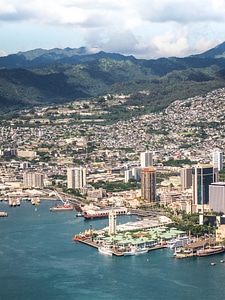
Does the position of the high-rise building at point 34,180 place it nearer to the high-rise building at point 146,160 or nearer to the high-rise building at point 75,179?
the high-rise building at point 75,179

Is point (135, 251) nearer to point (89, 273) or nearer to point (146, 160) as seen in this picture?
point (89, 273)

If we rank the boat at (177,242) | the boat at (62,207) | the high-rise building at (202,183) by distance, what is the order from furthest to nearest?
the boat at (62,207) < the high-rise building at (202,183) < the boat at (177,242)

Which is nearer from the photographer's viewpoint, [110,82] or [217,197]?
[217,197]

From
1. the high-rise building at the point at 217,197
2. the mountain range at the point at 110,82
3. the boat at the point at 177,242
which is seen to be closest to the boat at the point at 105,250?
the boat at the point at 177,242

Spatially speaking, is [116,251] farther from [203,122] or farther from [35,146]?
[203,122]

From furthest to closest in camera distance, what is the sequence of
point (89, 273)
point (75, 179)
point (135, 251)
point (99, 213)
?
1. point (75, 179)
2. point (99, 213)
3. point (135, 251)
4. point (89, 273)

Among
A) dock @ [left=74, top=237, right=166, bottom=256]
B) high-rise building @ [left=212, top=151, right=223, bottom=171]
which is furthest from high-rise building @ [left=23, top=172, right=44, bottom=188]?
dock @ [left=74, top=237, right=166, bottom=256]

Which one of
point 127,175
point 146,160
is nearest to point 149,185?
point 127,175
